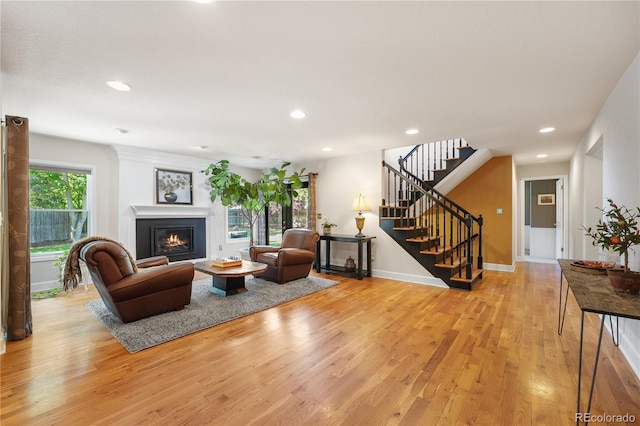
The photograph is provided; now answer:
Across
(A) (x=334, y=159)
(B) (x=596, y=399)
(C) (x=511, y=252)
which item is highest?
(A) (x=334, y=159)

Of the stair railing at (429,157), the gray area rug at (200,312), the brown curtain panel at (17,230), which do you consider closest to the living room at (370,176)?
the brown curtain panel at (17,230)

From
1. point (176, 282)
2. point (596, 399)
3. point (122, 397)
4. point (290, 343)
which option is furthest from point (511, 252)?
point (122, 397)

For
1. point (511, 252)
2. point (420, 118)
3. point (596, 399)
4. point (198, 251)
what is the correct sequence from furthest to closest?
point (198, 251)
point (511, 252)
point (420, 118)
point (596, 399)

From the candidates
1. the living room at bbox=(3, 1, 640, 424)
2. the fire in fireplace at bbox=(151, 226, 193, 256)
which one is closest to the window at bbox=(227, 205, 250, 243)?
the living room at bbox=(3, 1, 640, 424)

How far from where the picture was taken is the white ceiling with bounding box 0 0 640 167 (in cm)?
165

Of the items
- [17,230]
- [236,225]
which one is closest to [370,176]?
[236,225]

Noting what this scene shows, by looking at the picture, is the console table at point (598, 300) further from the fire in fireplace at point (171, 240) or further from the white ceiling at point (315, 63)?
the fire in fireplace at point (171, 240)

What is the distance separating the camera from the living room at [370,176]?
2.38 metres

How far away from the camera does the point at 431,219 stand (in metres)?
5.58

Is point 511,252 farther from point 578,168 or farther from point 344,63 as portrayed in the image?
point 344,63

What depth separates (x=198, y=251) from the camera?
247 inches

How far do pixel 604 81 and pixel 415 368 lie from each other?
293 cm

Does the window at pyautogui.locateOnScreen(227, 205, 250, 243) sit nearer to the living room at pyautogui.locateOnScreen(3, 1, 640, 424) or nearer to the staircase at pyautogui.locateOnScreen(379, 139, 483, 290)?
the living room at pyautogui.locateOnScreen(3, 1, 640, 424)

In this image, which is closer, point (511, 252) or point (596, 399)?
point (596, 399)
